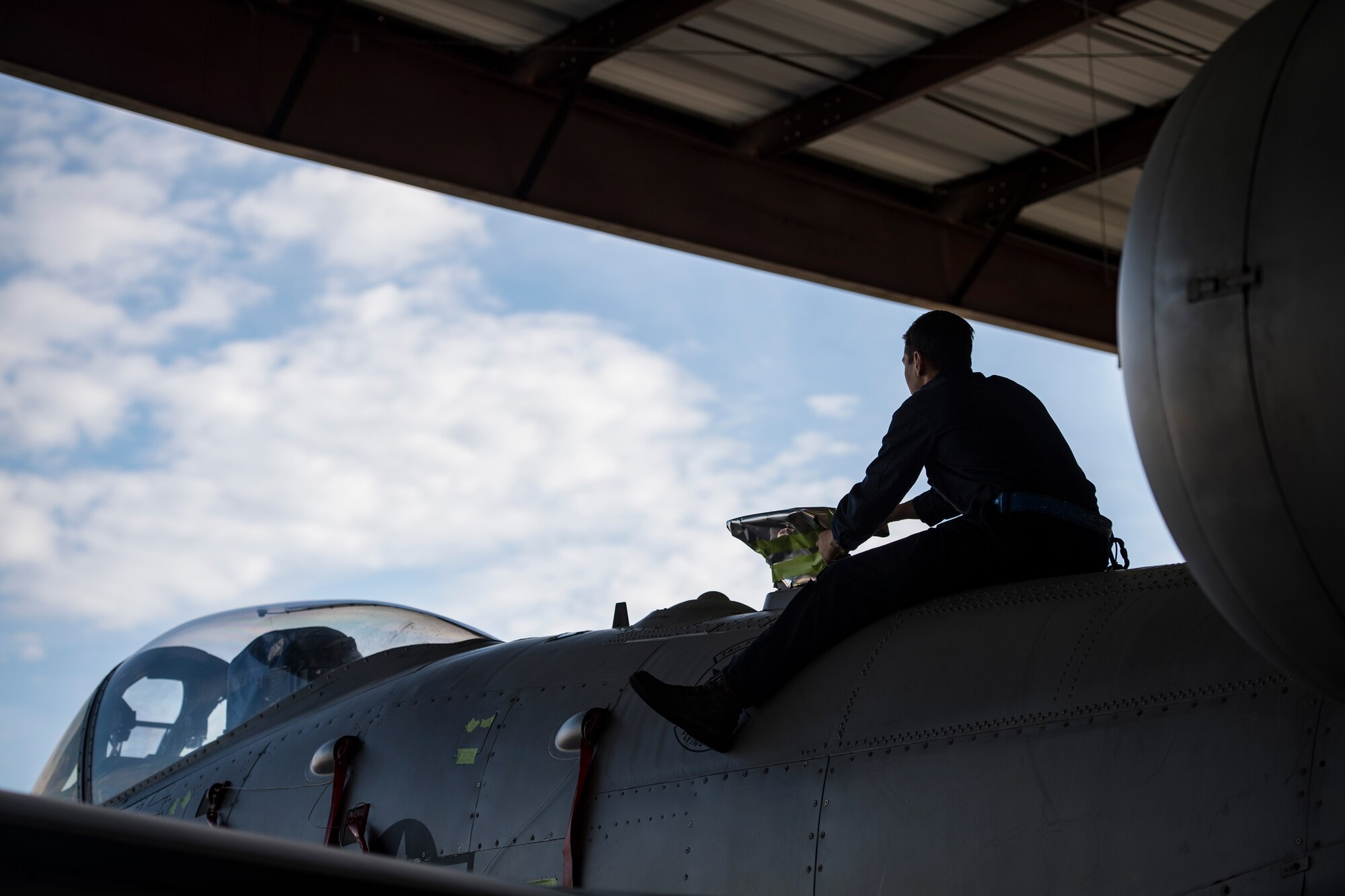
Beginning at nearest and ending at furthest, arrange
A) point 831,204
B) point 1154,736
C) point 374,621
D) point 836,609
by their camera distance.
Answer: point 1154,736 → point 836,609 → point 374,621 → point 831,204

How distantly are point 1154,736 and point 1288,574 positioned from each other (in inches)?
40.8

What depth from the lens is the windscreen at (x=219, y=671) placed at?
20.1 ft

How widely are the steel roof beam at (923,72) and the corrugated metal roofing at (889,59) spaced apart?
0.31 feet

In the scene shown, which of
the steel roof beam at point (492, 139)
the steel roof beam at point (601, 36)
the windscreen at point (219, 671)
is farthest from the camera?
the steel roof beam at point (601, 36)

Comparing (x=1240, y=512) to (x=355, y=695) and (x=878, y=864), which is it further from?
(x=355, y=695)

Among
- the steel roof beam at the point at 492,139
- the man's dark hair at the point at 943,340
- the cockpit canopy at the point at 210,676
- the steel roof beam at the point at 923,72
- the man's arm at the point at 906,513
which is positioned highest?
the steel roof beam at the point at 923,72

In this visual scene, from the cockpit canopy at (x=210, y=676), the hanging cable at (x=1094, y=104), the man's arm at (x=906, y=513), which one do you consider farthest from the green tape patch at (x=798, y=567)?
the hanging cable at (x=1094, y=104)

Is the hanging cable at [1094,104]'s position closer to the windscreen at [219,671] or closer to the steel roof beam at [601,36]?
the steel roof beam at [601,36]

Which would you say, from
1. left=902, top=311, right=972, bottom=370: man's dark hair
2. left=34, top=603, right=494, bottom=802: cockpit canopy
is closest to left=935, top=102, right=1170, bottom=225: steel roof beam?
left=902, top=311, right=972, bottom=370: man's dark hair

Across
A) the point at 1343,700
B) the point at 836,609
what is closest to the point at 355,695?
the point at 836,609

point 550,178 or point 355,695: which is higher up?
point 550,178

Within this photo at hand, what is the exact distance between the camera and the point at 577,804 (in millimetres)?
4250

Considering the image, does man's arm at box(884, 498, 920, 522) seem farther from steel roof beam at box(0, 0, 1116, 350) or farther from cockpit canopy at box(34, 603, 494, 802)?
steel roof beam at box(0, 0, 1116, 350)

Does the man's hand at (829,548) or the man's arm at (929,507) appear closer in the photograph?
the man's hand at (829,548)
